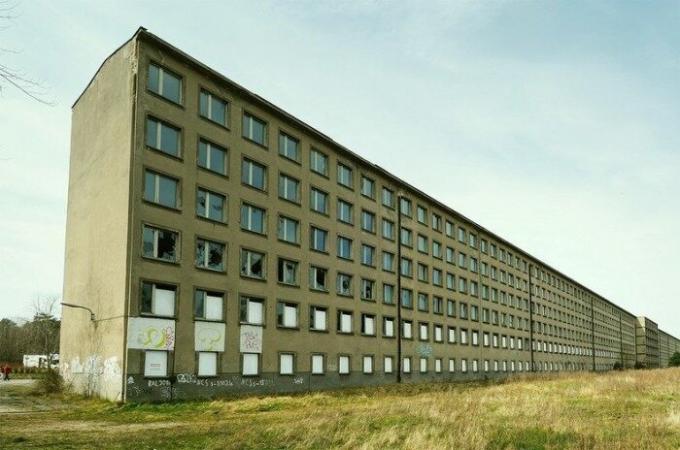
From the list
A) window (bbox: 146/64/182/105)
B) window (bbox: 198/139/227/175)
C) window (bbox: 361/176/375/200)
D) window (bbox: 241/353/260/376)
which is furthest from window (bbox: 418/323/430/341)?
window (bbox: 146/64/182/105)

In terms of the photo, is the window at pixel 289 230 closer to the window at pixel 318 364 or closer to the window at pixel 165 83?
the window at pixel 318 364

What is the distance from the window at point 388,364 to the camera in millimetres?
47656

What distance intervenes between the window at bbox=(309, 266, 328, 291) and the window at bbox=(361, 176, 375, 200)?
866 centimetres

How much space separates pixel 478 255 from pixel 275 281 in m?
38.0

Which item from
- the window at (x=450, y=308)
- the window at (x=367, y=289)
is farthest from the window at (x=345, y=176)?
the window at (x=450, y=308)

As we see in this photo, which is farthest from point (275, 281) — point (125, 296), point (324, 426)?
point (324, 426)

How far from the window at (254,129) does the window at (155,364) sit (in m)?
13.5

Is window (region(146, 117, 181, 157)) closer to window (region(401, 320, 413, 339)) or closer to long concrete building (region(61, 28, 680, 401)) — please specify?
long concrete building (region(61, 28, 680, 401))

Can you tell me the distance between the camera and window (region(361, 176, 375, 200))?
4800 centimetres

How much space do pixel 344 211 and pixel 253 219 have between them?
10549 millimetres

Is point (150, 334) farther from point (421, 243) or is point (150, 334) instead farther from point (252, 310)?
point (421, 243)

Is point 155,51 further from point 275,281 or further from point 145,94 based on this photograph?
point 275,281

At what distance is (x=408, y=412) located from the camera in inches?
760

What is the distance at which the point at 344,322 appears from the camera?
43.4 m
